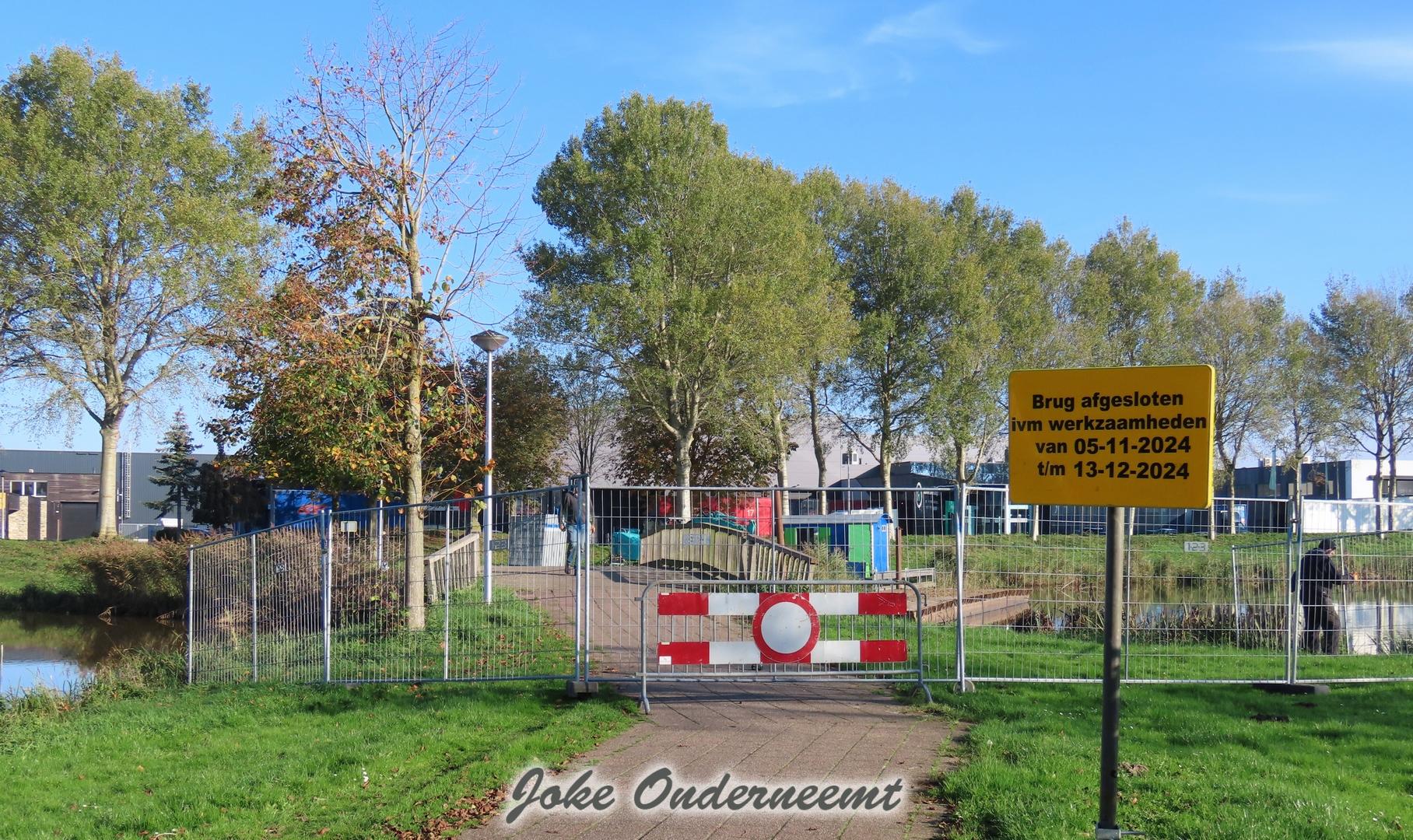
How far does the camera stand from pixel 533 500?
11.0m

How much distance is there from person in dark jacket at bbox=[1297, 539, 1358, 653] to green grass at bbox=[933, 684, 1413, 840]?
1.46m

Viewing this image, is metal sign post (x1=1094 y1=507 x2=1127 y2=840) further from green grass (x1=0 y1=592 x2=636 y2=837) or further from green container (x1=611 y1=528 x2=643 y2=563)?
green container (x1=611 y1=528 x2=643 y2=563)

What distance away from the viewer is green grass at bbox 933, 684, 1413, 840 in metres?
5.84

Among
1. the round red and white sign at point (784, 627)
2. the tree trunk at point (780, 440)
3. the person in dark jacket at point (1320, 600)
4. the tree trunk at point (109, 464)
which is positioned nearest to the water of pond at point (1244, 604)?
the person in dark jacket at point (1320, 600)

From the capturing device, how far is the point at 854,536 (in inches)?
501

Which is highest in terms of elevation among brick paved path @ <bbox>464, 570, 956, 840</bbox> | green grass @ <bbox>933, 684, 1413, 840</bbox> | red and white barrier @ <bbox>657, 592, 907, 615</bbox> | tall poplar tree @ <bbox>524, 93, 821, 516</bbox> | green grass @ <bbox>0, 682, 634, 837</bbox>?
tall poplar tree @ <bbox>524, 93, 821, 516</bbox>

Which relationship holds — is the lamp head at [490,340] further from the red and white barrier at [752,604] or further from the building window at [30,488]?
the building window at [30,488]

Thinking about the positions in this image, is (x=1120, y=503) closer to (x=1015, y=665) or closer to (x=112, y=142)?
(x=1015, y=665)

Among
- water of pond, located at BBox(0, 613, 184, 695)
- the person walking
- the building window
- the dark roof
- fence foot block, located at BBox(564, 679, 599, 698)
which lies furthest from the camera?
the dark roof

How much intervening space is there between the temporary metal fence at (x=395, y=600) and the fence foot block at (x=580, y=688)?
0.18 metres

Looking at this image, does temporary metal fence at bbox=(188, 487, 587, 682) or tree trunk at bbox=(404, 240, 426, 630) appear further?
tree trunk at bbox=(404, 240, 426, 630)

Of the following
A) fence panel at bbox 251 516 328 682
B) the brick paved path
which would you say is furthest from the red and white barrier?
fence panel at bbox 251 516 328 682

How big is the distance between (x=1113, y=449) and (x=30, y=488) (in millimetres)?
85170

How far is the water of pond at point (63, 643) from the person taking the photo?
52.7 feet
